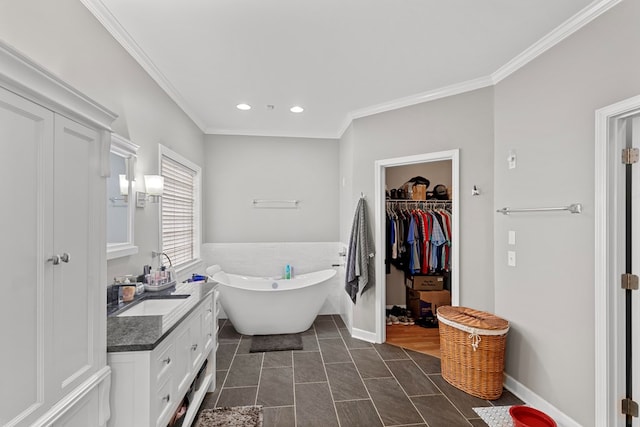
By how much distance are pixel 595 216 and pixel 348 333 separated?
2.85 meters

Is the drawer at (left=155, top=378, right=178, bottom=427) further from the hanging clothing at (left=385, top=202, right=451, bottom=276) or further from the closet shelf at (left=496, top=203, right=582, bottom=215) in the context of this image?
the hanging clothing at (left=385, top=202, right=451, bottom=276)

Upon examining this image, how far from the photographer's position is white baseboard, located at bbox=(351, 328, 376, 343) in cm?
370

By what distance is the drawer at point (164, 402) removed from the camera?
1574mm

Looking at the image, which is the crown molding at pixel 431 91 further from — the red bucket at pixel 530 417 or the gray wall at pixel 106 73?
the red bucket at pixel 530 417

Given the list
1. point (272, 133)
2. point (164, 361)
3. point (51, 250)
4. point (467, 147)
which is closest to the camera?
point (51, 250)

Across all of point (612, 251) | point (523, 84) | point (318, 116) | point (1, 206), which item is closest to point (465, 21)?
point (523, 84)

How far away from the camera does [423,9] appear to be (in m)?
1.98

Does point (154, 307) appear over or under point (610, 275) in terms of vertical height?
under

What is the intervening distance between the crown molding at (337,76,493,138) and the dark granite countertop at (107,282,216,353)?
8.82ft

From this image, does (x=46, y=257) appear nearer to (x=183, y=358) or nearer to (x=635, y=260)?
(x=183, y=358)

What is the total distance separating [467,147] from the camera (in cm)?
309

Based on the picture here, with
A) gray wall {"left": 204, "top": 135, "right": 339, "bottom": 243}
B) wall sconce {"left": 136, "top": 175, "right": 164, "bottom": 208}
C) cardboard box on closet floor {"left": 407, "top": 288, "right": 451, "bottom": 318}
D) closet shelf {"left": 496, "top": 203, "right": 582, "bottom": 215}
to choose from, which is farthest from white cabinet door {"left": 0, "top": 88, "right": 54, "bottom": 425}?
cardboard box on closet floor {"left": 407, "top": 288, "right": 451, "bottom": 318}

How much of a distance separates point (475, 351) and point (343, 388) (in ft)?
3.73

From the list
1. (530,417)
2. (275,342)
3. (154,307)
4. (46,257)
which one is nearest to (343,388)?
(275,342)
